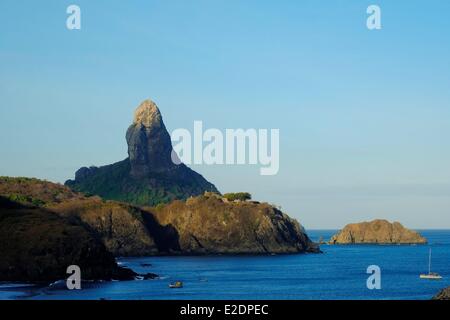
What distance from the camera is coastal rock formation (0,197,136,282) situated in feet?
570

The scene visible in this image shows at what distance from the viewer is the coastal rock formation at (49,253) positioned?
174 meters

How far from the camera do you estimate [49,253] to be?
178000mm
